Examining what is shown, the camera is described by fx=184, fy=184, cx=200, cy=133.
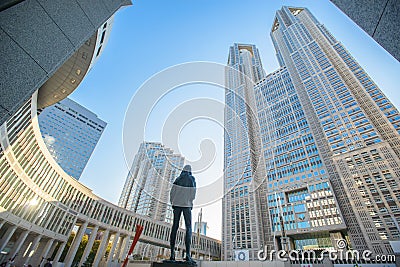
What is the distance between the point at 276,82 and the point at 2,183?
7834cm

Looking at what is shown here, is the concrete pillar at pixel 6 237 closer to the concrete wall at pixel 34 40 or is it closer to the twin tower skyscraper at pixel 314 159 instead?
the twin tower skyscraper at pixel 314 159

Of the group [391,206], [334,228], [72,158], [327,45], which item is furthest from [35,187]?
[327,45]

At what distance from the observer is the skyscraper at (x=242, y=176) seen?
2040 inches

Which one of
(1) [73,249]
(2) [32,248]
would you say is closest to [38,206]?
(2) [32,248]

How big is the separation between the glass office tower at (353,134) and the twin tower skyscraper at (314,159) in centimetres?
17

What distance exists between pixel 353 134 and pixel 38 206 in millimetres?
63207

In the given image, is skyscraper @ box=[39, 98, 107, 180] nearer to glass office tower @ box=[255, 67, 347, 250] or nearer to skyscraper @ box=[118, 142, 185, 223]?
skyscraper @ box=[118, 142, 185, 223]

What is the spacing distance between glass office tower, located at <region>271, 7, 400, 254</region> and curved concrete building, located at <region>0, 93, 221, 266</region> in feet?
151

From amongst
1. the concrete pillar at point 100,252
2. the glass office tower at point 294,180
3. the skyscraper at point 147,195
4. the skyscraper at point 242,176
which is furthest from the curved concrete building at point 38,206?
the glass office tower at point 294,180

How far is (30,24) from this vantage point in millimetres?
2396

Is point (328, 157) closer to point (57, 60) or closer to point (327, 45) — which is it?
point (327, 45)

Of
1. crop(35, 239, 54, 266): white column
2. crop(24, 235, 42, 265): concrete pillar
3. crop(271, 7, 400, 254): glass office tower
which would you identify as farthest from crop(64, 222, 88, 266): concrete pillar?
crop(271, 7, 400, 254): glass office tower

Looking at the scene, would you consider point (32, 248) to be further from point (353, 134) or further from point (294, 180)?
point (353, 134)

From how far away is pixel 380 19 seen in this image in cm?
213
